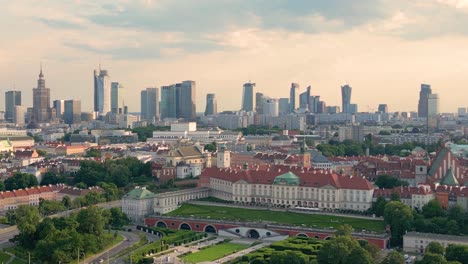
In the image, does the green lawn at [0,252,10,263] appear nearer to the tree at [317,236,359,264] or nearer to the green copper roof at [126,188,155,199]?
the green copper roof at [126,188,155,199]

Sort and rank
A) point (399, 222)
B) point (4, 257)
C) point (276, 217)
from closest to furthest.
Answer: point (4, 257) < point (399, 222) < point (276, 217)

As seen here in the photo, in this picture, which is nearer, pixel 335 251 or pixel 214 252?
pixel 335 251

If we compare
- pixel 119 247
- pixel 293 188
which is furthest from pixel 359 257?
pixel 293 188

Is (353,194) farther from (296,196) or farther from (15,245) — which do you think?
(15,245)

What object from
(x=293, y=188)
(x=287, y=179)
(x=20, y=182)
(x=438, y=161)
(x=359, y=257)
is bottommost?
(x=359, y=257)

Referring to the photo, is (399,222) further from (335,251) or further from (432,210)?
(335,251)

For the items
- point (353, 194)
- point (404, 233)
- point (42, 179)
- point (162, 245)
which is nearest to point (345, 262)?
point (404, 233)

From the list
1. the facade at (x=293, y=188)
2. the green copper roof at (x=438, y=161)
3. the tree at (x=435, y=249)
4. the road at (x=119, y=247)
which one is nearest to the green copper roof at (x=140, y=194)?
the road at (x=119, y=247)
